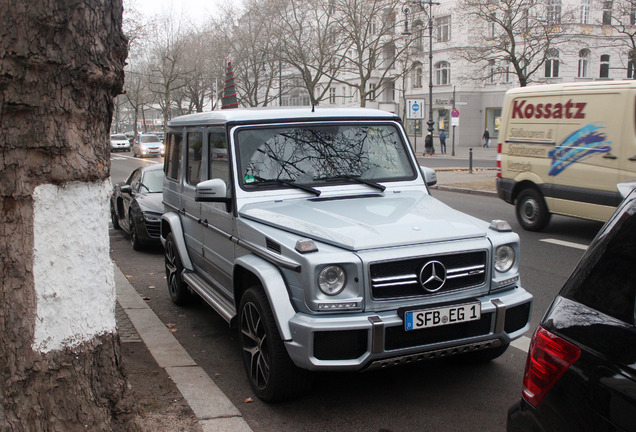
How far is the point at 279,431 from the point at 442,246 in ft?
4.96

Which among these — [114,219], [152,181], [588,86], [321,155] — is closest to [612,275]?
[321,155]

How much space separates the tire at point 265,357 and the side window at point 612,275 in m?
2.08

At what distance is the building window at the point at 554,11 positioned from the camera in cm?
3728

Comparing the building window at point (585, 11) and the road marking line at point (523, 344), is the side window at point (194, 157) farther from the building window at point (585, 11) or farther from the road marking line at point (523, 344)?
the building window at point (585, 11)

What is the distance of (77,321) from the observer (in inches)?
113

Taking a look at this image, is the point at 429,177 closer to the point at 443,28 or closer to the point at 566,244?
the point at 566,244

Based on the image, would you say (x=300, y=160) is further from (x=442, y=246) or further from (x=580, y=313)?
(x=580, y=313)

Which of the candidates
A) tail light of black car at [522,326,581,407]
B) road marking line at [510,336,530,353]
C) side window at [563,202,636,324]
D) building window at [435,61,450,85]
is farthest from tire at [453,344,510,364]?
building window at [435,61,450,85]

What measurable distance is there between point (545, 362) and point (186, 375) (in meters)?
3.10

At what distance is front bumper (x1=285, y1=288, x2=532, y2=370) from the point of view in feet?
12.1

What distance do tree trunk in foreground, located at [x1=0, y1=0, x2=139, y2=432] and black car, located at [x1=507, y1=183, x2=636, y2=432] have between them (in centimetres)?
190

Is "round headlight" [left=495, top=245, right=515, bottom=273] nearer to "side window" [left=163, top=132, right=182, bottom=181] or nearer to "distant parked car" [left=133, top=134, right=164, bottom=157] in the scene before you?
"side window" [left=163, top=132, right=182, bottom=181]

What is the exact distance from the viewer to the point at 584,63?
4878 centimetres

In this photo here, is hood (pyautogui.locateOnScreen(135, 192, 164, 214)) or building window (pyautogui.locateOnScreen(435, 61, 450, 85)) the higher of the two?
building window (pyautogui.locateOnScreen(435, 61, 450, 85))
